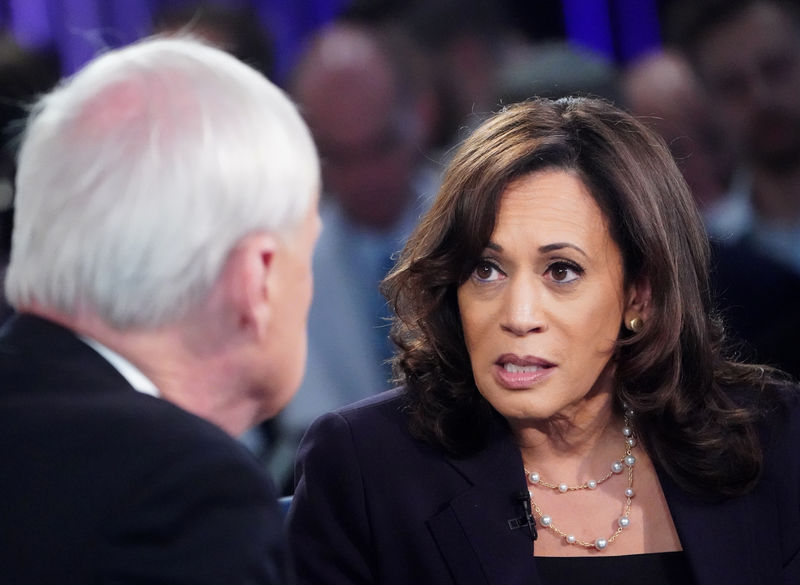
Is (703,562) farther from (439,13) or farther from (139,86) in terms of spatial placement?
(439,13)

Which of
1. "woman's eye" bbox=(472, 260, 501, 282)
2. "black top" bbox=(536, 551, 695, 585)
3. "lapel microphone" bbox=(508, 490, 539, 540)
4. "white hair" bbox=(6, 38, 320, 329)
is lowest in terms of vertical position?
"black top" bbox=(536, 551, 695, 585)

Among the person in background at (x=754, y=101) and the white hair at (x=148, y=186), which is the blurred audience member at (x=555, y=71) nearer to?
the person in background at (x=754, y=101)

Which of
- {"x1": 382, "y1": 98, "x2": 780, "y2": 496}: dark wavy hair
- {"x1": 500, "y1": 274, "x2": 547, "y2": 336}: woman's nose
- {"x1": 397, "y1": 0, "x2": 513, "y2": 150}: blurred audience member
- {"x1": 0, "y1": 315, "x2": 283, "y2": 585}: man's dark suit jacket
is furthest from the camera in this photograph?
{"x1": 397, "y1": 0, "x2": 513, "y2": 150}: blurred audience member

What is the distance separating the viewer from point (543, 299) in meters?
2.14

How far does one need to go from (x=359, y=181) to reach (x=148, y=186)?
276 centimetres

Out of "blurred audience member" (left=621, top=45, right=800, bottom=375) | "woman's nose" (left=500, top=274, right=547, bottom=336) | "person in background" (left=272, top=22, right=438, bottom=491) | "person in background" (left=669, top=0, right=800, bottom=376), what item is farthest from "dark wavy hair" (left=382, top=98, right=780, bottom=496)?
"person in background" (left=669, top=0, right=800, bottom=376)

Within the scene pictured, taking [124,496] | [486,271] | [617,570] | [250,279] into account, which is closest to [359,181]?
[486,271]

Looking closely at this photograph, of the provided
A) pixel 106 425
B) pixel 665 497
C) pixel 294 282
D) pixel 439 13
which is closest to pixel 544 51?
pixel 439 13

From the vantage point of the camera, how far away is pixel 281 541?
1184 mm

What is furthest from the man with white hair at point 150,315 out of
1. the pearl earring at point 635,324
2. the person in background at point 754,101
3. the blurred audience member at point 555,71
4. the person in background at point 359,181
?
the person in background at point 754,101

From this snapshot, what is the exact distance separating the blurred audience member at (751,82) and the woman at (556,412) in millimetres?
2001

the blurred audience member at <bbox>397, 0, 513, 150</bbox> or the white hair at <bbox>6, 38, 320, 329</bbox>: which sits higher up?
the blurred audience member at <bbox>397, 0, 513, 150</bbox>

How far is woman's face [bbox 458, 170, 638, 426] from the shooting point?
2.13 metres

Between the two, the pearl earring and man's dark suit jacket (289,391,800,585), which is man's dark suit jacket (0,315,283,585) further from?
the pearl earring
